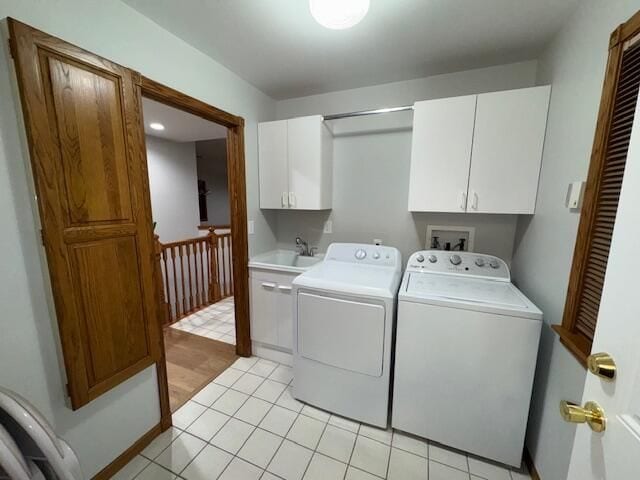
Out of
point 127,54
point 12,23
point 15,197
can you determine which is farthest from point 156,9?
point 15,197

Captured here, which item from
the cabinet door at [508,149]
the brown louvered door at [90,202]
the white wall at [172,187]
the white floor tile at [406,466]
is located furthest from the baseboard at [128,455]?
the white wall at [172,187]

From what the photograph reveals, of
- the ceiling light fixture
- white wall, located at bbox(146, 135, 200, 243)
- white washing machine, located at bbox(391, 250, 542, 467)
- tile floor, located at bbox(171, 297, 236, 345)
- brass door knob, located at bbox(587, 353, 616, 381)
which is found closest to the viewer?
brass door knob, located at bbox(587, 353, 616, 381)

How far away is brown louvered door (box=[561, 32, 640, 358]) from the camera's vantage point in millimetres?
941

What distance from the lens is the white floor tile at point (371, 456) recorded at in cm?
143

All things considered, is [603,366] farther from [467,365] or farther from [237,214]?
[237,214]

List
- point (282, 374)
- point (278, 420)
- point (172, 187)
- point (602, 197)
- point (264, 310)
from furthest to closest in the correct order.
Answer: point (172, 187) → point (264, 310) → point (282, 374) → point (278, 420) → point (602, 197)

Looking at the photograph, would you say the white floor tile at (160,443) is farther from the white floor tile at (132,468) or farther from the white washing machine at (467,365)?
the white washing machine at (467,365)

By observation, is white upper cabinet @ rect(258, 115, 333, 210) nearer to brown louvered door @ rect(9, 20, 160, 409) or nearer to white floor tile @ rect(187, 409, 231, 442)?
brown louvered door @ rect(9, 20, 160, 409)

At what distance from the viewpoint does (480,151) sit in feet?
5.51

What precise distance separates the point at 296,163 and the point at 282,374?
180 cm

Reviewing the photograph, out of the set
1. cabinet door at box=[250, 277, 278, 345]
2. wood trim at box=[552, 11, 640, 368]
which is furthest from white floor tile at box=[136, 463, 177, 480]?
wood trim at box=[552, 11, 640, 368]

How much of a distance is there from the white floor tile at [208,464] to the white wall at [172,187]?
3.61 metres

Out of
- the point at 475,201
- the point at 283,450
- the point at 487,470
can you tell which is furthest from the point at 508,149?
the point at 283,450

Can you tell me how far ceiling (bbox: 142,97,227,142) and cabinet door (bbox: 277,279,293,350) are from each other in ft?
5.40
